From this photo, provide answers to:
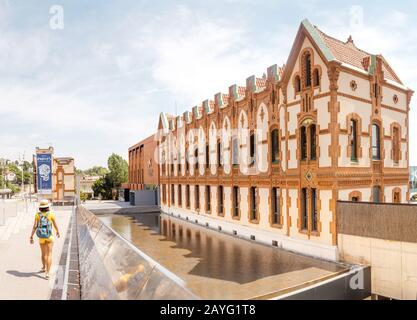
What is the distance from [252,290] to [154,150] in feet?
104

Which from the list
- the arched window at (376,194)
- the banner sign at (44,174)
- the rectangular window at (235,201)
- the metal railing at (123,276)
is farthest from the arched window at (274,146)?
the banner sign at (44,174)

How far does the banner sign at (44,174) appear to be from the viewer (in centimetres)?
5366

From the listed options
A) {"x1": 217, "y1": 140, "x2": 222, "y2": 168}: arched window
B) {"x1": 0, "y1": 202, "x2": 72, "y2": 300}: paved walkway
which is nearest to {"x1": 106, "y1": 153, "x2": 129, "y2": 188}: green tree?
{"x1": 217, "y1": 140, "x2": 222, "y2": 168}: arched window

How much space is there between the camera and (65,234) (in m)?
18.9

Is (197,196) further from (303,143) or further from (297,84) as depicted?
(297,84)

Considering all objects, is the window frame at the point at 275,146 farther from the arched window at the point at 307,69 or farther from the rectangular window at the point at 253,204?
the arched window at the point at 307,69

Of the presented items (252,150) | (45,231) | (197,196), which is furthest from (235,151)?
(45,231)

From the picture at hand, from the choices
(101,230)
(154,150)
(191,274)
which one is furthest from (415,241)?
(154,150)

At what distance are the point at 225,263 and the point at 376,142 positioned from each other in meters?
11.6

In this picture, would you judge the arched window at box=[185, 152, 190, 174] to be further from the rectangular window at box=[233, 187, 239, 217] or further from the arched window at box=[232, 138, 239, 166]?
the rectangular window at box=[233, 187, 239, 217]

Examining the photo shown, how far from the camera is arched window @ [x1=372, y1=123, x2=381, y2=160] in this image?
58.0ft

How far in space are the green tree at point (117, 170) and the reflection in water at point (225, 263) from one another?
163ft

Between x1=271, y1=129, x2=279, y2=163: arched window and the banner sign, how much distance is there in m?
48.0
